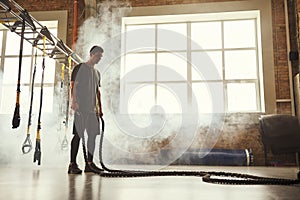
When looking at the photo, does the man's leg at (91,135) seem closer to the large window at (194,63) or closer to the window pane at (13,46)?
the large window at (194,63)

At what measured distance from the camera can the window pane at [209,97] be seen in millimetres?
6234

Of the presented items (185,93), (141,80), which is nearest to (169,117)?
(185,93)

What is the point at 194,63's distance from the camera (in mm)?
6520

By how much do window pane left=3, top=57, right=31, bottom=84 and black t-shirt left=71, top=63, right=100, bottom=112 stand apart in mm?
3777

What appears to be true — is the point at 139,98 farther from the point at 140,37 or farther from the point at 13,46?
the point at 13,46

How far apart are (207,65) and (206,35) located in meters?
0.61

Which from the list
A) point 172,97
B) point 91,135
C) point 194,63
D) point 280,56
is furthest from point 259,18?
point 91,135

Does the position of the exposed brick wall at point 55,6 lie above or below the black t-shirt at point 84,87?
above

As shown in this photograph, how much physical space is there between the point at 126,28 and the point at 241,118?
292 centimetres

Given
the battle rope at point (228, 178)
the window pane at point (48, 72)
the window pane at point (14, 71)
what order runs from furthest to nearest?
the window pane at point (14, 71), the window pane at point (48, 72), the battle rope at point (228, 178)

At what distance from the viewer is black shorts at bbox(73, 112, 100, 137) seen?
3291 mm

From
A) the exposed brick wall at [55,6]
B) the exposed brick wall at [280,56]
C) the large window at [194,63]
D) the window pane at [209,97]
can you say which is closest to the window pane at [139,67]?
the large window at [194,63]

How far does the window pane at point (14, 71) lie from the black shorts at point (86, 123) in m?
3.82

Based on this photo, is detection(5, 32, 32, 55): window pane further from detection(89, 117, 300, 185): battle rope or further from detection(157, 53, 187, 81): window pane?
detection(89, 117, 300, 185): battle rope
